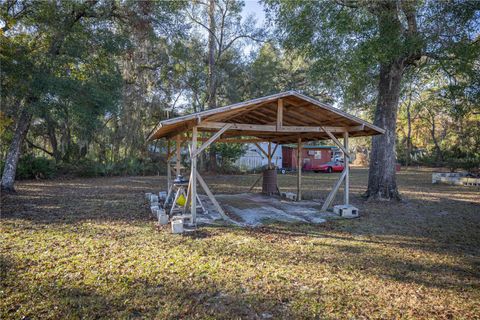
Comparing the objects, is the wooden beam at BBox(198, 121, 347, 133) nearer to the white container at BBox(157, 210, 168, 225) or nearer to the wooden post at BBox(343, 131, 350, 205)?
the wooden post at BBox(343, 131, 350, 205)

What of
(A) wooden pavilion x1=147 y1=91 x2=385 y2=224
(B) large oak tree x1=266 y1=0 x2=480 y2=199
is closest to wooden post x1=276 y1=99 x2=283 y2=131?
(A) wooden pavilion x1=147 y1=91 x2=385 y2=224

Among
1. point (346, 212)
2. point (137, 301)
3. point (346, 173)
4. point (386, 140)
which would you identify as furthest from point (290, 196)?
point (137, 301)

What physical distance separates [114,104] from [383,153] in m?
9.17

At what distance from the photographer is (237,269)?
3768 millimetres

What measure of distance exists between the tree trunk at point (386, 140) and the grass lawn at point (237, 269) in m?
2.79

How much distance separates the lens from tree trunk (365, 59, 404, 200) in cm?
909

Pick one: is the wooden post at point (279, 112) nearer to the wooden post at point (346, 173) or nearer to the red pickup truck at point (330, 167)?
the wooden post at point (346, 173)

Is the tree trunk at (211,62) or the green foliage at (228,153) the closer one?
the tree trunk at (211,62)

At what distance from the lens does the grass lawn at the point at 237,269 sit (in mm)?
2840

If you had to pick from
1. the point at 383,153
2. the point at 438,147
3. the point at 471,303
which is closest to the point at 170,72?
the point at 383,153

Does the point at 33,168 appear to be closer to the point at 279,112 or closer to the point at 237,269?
the point at 279,112

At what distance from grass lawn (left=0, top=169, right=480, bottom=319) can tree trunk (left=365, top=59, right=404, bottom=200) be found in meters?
2.79

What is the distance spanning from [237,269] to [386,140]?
747 centimetres

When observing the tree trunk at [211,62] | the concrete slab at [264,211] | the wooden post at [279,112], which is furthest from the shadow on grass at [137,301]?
the tree trunk at [211,62]
